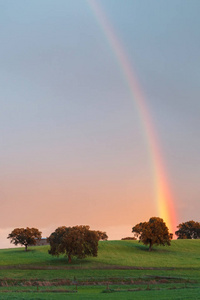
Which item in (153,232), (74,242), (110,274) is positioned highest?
(153,232)

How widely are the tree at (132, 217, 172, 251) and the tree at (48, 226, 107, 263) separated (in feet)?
89.4

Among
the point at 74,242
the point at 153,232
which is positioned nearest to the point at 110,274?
the point at 74,242

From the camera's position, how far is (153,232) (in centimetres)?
12319

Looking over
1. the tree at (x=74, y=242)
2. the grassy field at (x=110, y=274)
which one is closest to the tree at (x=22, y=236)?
the grassy field at (x=110, y=274)

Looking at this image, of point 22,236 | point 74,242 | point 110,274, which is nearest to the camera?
point 110,274

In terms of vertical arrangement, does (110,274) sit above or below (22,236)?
below

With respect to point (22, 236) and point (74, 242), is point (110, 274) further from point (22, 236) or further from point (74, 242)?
point (22, 236)

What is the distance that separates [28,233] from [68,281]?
6566 centimetres

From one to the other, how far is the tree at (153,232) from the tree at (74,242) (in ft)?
89.4

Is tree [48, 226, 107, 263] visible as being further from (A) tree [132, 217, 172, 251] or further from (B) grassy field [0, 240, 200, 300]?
(A) tree [132, 217, 172, 251]

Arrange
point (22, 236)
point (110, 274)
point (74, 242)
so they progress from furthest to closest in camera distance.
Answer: point (22, 236)
point (74, 242)
point (110, 274)

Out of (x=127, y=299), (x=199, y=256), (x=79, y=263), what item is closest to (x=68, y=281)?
(x=127, y=299)

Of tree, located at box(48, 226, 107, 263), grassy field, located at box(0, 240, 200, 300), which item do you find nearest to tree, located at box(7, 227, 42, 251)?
grassy field, located at box(0, 240, 200, 300)

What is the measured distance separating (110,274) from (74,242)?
23.2 metres
